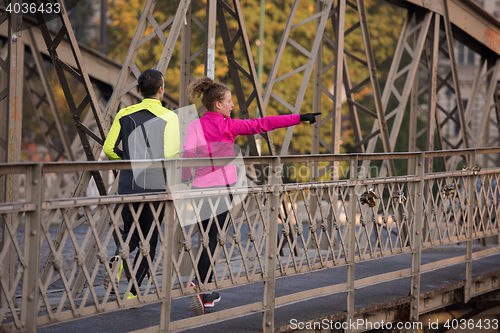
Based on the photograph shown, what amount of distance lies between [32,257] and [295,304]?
2912 mm

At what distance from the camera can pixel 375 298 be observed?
5.93 metres

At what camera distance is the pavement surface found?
180 inches

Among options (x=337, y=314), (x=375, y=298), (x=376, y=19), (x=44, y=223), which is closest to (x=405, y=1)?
(x=375, y=298)

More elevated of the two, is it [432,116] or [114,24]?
[114,24]

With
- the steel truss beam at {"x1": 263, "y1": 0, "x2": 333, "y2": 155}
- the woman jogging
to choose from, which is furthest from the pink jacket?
the steel truss beam at {"x1": 263, "y1": 0, "x2": 333, "y2": 155}

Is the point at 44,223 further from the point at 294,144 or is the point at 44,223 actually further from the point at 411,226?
the point at 294,144

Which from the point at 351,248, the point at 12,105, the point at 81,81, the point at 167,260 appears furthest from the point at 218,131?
the point at 12,105

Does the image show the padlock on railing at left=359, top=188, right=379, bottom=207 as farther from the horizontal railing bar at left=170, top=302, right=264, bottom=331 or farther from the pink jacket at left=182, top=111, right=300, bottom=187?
the horizontal railing bar at left=170, top=302, right=264, bottom=331

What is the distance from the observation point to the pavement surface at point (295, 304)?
456cm

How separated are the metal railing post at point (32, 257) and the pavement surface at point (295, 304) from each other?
124 centimetres

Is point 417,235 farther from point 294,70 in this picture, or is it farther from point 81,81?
point 81,81

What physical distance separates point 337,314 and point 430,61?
624cm

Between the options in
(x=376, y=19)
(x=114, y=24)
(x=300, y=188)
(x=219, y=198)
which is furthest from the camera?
(x=376, y=19)

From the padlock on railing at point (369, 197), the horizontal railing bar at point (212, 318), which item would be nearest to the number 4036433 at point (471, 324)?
the padlock on railing at point (369, 197)
